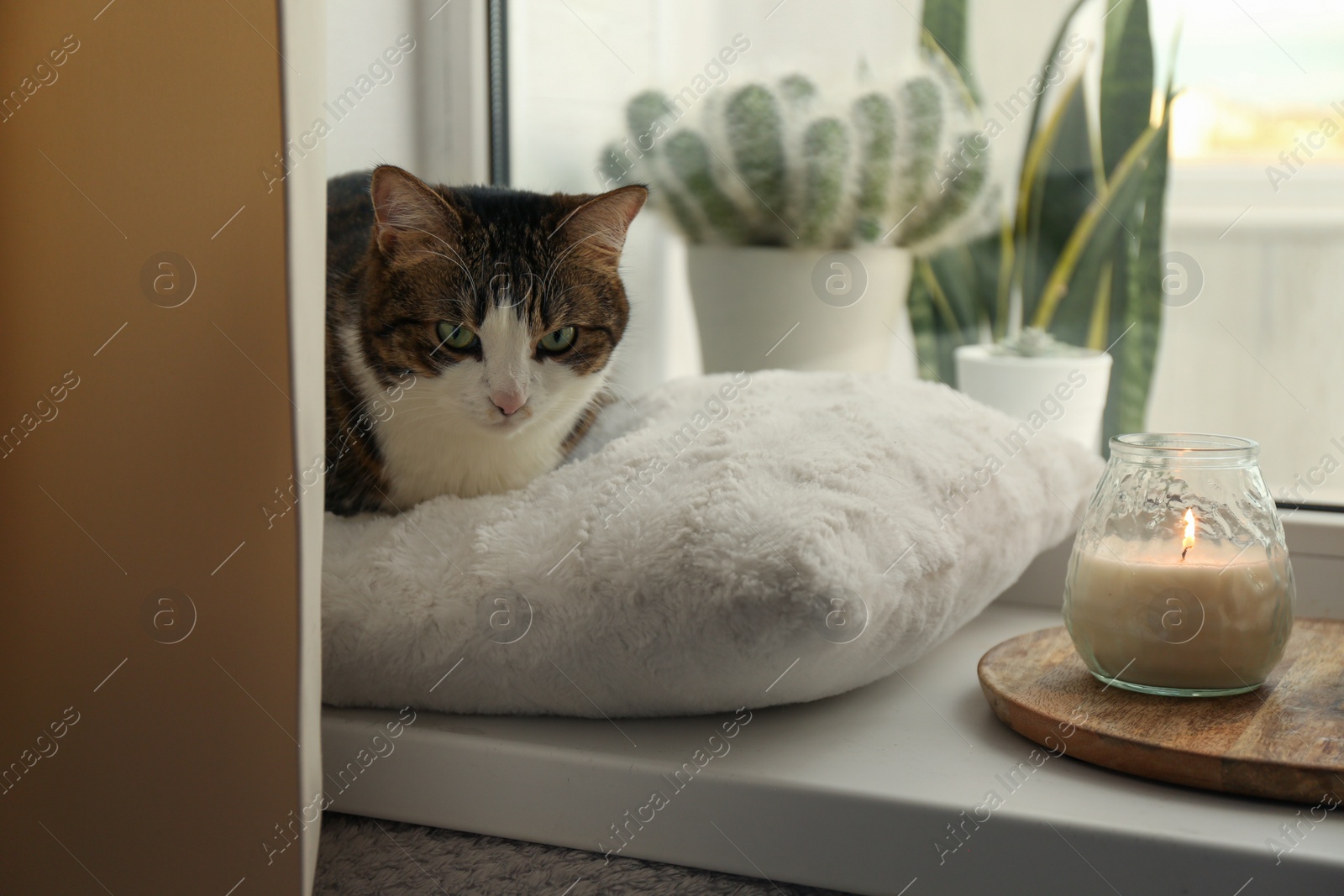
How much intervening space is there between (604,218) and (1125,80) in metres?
0.60

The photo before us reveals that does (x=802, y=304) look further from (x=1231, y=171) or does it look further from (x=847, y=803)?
(x=847, y=803)

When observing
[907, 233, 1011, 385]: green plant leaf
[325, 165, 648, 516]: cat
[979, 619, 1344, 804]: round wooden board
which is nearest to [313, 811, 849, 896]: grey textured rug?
[979, 619, 1344, 804]: round wooden board

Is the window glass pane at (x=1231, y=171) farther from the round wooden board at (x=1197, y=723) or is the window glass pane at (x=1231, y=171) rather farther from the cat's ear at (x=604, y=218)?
the round wooden board at (x=1197, y=723)

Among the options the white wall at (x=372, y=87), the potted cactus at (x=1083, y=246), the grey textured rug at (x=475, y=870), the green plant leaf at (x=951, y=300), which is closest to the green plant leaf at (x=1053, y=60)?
the potted cactus at (x=1083, y=246)

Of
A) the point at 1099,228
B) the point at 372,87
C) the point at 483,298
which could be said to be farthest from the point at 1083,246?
the point at 372,87

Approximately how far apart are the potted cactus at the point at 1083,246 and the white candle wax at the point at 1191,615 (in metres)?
0.43

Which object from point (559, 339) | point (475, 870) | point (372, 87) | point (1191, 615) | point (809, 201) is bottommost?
point (475, 870)

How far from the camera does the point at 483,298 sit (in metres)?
0.76

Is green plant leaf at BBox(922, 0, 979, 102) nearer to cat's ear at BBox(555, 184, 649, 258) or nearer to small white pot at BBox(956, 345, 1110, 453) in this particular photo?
small white pot at BBox(956, 345, 1110, 453)

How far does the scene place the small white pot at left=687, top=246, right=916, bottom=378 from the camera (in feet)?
3.79

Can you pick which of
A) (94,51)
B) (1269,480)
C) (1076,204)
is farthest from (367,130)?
(1269,480)

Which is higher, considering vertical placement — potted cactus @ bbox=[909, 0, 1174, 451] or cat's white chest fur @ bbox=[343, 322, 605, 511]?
potted cactus @ bbox=[909, 0, 1174, 451]

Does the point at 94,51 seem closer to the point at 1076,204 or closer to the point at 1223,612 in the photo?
the point at 1223,612

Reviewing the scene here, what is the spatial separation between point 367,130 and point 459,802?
0.81 meters
